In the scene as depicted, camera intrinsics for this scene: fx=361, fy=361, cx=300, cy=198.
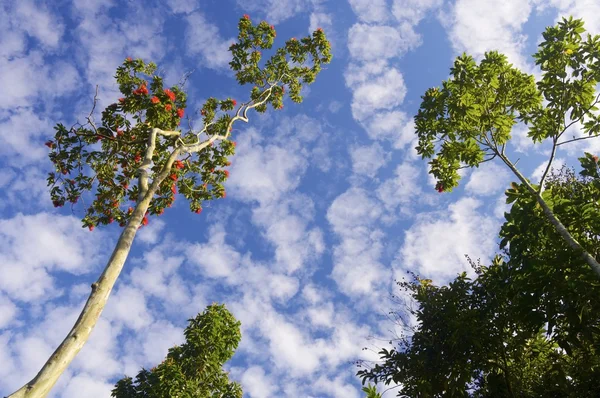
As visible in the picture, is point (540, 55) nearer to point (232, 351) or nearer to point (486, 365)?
point (486, 365)

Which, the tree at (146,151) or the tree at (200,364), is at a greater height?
the tree at (146,151)

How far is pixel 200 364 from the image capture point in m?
14.8

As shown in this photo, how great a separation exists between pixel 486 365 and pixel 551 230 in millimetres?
4555

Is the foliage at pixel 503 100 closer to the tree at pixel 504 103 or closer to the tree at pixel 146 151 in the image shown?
the tree at pixel 504 103

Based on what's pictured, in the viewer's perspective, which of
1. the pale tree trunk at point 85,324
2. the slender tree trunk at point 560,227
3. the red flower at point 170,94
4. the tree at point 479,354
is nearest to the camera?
the pale tree trunk at point 85,324

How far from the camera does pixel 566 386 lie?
8602mm

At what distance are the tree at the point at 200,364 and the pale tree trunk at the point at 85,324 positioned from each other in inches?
346

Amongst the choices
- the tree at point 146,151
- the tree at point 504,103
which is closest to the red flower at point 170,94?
the tree at point 146,151

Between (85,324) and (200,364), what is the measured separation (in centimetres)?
1054

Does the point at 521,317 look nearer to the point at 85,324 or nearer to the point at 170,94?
the point at 85,324

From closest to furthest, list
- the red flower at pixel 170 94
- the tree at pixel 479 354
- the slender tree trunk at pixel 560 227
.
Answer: the slender tree trunk at pixel 560 227 → the tree at pixel 479 354 → the red flower at pixel 170 94

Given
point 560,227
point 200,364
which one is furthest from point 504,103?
point 200,364

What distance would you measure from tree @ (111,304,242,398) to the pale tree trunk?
878 cm

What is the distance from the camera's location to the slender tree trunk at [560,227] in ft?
22.0
